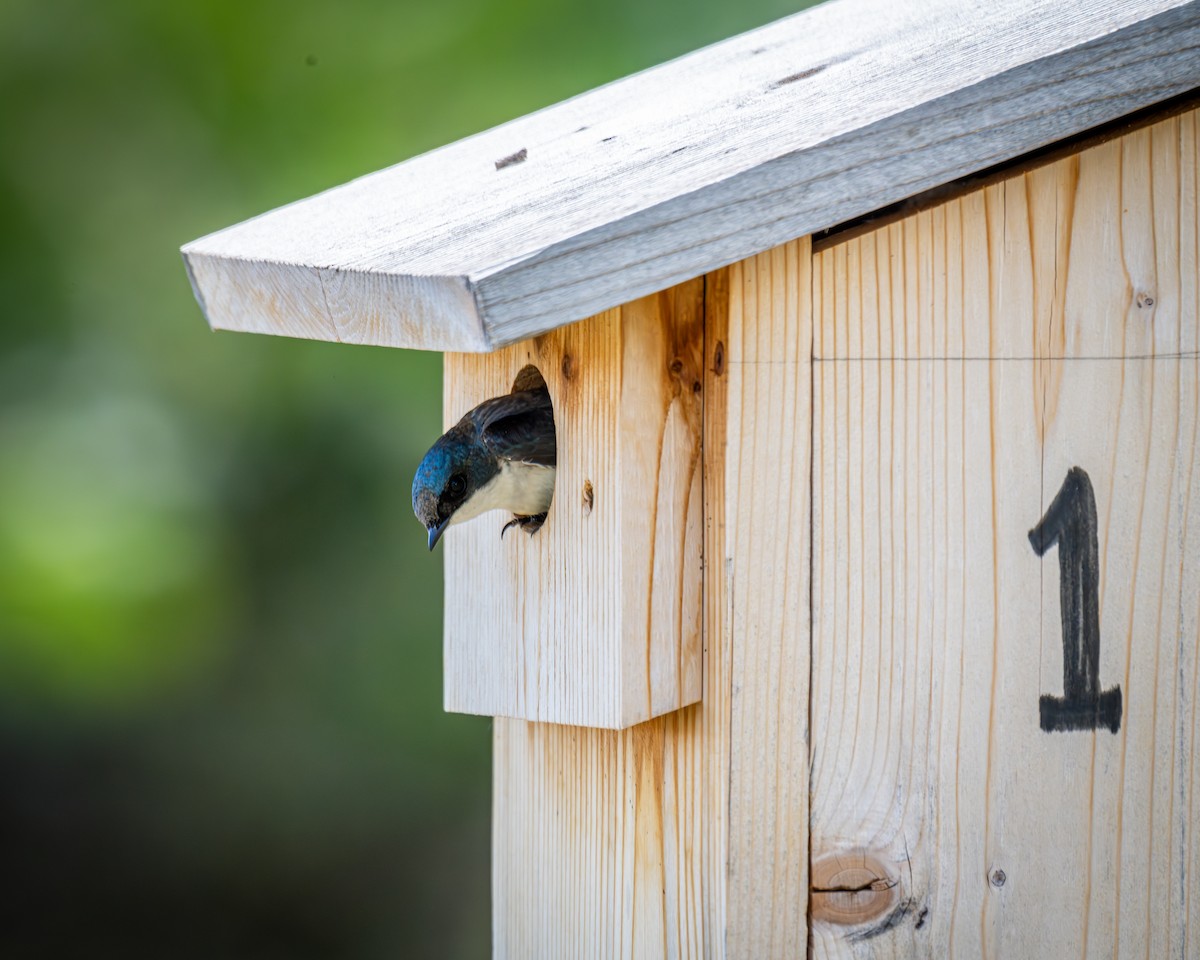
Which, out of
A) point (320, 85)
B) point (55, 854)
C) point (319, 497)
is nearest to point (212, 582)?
point (319, 497)

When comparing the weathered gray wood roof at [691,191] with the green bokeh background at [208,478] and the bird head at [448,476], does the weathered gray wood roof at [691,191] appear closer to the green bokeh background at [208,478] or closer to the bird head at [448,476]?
the bird head at [448,476]

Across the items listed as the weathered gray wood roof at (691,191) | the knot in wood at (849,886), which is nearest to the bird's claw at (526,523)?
the weathered gray wood roof at (691,191)

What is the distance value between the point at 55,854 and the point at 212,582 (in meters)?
1.02

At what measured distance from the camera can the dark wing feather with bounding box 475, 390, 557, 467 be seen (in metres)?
1.72

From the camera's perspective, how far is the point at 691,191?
1.29 m

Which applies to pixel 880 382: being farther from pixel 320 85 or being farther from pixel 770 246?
pixel 320 85

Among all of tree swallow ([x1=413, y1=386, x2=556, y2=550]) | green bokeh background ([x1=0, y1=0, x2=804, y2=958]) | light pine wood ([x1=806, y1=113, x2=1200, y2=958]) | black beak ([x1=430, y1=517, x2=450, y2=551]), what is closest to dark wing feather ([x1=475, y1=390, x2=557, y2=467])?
tree swallow ([x1=413, y1=386, x2=556, y2=550])

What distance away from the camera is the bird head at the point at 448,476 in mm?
1690

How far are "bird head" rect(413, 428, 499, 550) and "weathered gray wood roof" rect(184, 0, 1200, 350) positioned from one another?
313 millimetres

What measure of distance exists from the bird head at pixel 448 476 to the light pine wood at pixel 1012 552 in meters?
0.42

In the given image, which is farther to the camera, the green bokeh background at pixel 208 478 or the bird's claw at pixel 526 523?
the green bokeh background at pixel 208 478

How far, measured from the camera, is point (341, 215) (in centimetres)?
160

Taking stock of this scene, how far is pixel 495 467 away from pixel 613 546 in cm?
30

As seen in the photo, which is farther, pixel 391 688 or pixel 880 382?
pixel 391 688
